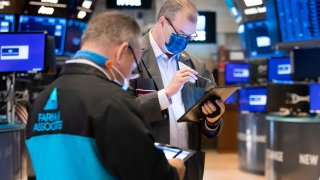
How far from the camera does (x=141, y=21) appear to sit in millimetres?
10820

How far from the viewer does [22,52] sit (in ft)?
15.2

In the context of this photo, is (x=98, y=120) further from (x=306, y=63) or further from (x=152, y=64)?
(x=306, y=63)

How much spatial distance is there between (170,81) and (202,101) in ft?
0.68

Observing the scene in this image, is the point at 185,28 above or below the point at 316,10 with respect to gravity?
below

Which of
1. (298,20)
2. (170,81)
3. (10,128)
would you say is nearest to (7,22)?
(10,128)

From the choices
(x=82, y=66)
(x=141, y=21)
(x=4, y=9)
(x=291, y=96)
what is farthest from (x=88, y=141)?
(x=141, y=21)

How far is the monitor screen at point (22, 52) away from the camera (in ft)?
14.7

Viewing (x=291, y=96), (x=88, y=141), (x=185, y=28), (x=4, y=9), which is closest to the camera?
(x=88, y=141)

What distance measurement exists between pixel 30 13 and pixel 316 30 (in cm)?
441

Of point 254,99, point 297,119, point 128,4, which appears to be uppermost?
point 128,4

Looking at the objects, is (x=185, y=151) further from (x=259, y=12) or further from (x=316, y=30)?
(x=259, y=12)

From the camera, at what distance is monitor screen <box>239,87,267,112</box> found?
756cm

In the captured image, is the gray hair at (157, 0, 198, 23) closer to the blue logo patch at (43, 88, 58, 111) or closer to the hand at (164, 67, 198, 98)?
the hand at (164, 67, 198, 98)

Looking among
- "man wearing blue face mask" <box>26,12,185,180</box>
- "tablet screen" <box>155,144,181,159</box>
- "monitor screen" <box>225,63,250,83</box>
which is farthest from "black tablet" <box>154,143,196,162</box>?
"monitor screen" <box>225,63,250,83</box>
